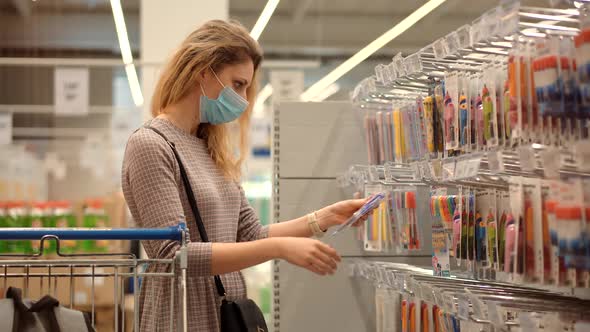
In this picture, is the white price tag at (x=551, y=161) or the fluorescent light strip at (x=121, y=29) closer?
the white price tag at (x=551, y=161)

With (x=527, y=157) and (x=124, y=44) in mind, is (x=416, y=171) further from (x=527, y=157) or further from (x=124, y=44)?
(x=124, y=44)

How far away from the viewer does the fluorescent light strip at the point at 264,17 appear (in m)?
7.47

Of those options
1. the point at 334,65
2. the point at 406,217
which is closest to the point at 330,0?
the point at 334,65

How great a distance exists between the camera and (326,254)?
2.33 m

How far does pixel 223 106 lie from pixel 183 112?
0.45ft

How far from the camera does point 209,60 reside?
266 centimetres

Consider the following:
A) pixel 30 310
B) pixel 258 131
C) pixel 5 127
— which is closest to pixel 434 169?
pixel 30 310

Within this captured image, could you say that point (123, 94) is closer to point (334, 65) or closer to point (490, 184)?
point (334, 65)

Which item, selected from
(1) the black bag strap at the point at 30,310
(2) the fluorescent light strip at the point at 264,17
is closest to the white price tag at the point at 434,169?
(1) the black bag strap at the point at 30,310

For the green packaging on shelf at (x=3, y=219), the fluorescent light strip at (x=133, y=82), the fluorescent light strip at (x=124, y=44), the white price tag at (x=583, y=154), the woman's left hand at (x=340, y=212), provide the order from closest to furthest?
the white price tag at (x=583, y=154) < the woman's left hand at (x=340, y=212) < the green packaging on shelf at (x=3, y=219) < the fluorescent light strip at (x=124, y=44) < the fluorescent light strip at (x=133, y=82)

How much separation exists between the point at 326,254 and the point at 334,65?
5.06m

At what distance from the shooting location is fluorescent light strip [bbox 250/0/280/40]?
7473mm

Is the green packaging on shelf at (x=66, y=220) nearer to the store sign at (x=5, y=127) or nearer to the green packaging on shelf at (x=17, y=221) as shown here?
the green packaging on shelf at (x=17, y=221)

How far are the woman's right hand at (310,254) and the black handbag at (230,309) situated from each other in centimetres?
29
